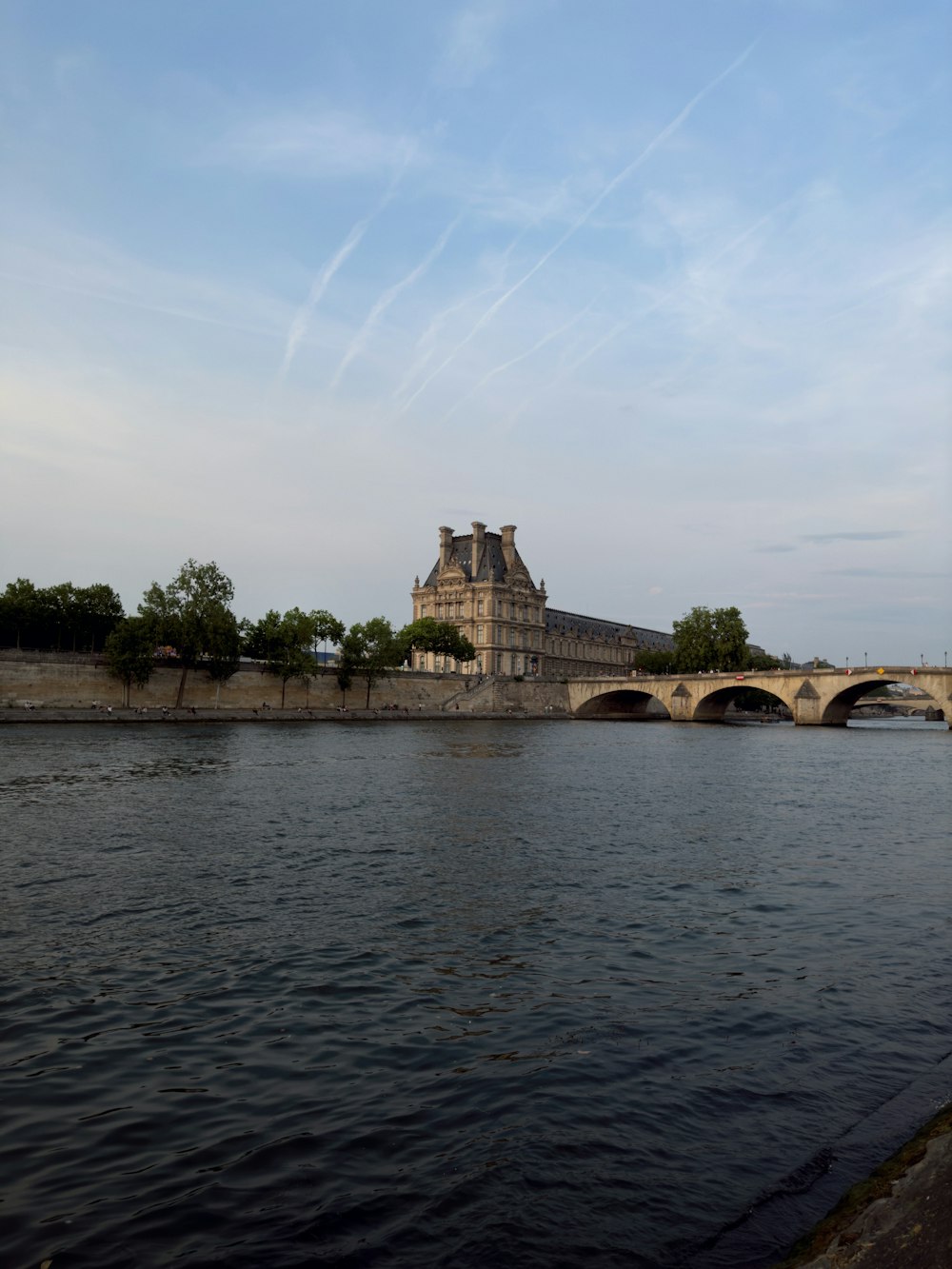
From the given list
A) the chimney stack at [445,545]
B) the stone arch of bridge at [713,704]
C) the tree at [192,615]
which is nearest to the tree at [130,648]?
the tree at [192,615]

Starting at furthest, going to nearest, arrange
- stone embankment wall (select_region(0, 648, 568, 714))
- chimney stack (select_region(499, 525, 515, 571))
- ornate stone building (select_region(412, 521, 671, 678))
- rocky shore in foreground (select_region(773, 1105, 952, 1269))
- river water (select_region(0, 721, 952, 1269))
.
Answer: chimney stack (select_region(499, 525, 515, 571)) < ornate stone building (select_region(412, 521, 671, 678)) < stone embankment wall (select_region(0, 648, 568, 714)) < river water (select_region(0, 721, 952, 1269)) < rocky shore in foreground (select_region(773, 1105, 952, 1269))

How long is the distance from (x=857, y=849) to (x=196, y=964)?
17299mm

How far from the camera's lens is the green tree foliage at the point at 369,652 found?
113375mm

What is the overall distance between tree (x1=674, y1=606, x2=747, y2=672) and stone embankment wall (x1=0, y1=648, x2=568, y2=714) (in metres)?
19.4

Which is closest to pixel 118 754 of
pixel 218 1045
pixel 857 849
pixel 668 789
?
pixel 668 789

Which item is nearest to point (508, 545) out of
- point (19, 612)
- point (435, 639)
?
point (435, 639)

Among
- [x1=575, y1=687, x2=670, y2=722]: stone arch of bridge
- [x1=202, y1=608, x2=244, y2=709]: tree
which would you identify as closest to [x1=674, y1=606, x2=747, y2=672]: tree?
[x1=575, y1=687, x2=670, y2=722]: stone arch of bridge

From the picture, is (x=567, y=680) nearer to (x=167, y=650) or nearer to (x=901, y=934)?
(x=167, y=650)

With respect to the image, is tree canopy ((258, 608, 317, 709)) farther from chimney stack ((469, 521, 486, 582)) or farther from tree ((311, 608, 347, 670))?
chimney stack ((469, 521, 486, 582))

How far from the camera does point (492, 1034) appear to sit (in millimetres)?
10664

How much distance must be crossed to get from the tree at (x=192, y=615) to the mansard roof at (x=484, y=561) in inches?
2911

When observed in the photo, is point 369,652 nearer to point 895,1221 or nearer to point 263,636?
point 263,636

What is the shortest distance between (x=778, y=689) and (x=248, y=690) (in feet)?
196

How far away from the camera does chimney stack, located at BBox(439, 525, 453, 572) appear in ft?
575
